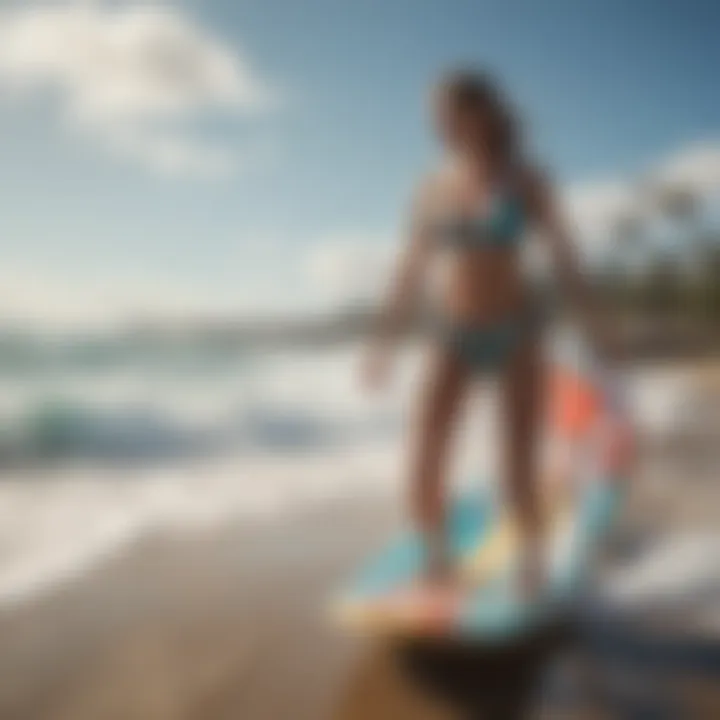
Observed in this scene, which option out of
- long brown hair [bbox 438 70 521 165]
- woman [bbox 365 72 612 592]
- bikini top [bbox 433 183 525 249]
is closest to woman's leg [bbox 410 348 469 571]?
woman [bbox 365 72 612 592]

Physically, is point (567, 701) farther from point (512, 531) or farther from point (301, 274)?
point (301, 274)

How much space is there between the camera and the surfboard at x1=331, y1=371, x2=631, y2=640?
1186 millimetres

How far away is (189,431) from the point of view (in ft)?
4.20

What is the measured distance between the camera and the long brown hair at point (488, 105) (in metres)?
1.20

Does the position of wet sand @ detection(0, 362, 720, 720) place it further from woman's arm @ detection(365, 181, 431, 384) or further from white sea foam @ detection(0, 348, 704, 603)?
woman's arm @ detection(365, 181, 431, 384)

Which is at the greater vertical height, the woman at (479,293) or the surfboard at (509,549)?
the woman at (479,293)

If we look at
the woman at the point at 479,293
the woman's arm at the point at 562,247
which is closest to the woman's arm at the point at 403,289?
the woman at the point at 479,293

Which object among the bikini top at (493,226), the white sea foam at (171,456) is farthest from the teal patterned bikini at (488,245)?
the white sea foam at (171,456)

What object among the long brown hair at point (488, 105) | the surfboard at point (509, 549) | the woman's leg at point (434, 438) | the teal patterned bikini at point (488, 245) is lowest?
the surfboard at point (509, 549)

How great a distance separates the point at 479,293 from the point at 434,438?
0.53 feet

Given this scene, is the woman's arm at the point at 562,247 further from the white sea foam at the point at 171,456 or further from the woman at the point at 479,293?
the white sea foam at the point at 171,456

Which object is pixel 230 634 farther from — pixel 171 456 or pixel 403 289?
pixel 403 289

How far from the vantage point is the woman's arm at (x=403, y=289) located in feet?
3.94

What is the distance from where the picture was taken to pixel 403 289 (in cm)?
120
